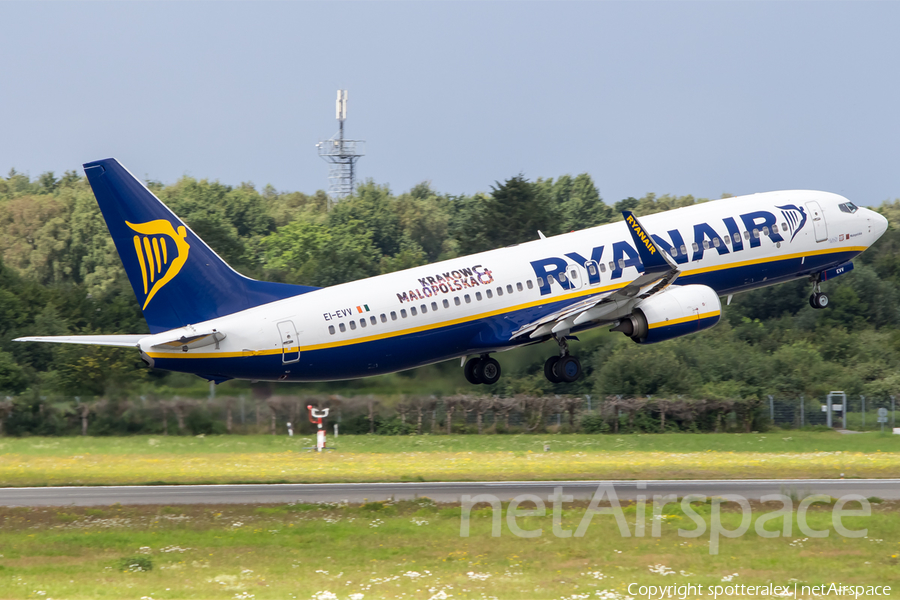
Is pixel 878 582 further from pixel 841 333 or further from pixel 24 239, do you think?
pixel 24 239

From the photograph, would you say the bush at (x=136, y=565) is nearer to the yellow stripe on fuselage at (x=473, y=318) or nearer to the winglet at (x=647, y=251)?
the yellow stripe on fuselage at (x=473, y=318)

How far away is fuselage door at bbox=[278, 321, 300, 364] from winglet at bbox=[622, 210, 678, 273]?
11520 millimetres

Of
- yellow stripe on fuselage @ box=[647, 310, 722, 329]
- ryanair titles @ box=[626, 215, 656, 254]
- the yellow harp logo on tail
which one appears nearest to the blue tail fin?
the yellow harp logo on tail

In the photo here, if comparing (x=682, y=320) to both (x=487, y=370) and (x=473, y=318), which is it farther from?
(x=487, y=370)

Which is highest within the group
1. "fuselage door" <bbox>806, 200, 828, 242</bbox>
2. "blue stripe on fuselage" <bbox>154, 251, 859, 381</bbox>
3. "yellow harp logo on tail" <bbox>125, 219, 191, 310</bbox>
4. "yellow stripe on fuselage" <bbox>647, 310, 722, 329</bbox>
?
"fuselage door" <bbox>806, 200, 828, 242</bbox>

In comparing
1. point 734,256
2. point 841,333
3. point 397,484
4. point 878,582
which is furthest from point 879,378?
point 878,582

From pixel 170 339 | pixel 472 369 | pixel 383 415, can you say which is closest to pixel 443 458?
pixel 472 369

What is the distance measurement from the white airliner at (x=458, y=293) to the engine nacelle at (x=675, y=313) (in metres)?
0.05

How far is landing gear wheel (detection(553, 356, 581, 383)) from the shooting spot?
4156 centimetres

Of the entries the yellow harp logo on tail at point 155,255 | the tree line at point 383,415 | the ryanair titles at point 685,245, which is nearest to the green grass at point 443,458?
the tree line at point 383,415

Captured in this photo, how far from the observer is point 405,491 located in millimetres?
39531

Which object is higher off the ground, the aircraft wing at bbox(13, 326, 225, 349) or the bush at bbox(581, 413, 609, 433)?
the aircraft wing at bbox(13, 326, 225, 349)

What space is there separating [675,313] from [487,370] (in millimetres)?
7686

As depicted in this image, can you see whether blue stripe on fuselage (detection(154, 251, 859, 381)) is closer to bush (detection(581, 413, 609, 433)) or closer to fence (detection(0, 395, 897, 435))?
fence (detection(0, 395, 897, 435))
